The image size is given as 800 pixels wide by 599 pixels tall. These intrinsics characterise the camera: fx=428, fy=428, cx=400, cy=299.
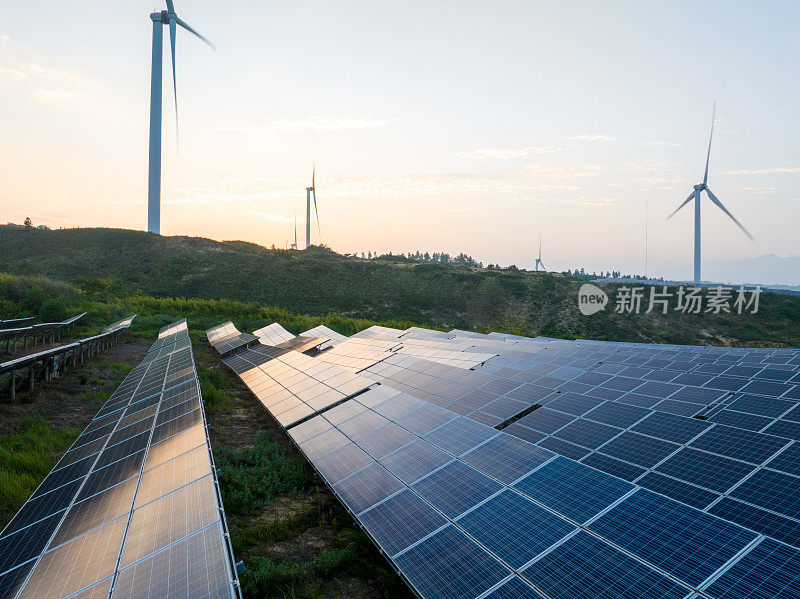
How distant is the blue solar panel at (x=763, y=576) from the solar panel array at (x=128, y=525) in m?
5.98

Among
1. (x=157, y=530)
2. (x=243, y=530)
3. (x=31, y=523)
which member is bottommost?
(x=243, y=530)

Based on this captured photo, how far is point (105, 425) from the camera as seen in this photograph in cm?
1305

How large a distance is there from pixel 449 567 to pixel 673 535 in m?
3.24

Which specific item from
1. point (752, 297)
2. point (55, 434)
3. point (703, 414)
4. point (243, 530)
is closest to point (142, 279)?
point (55, 434)

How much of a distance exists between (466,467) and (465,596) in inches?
121

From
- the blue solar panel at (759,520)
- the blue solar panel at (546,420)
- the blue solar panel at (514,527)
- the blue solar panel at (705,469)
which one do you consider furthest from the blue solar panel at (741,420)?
the blue solar panel at (514,527)

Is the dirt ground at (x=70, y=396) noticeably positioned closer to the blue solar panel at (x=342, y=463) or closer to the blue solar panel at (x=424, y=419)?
the blue solar panel at (x=342, y=463)

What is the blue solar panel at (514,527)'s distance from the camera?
6.44m

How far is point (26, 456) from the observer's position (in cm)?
1252

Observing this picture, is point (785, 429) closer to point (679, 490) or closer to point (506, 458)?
point (679, 490)

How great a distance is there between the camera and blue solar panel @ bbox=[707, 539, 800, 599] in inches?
197

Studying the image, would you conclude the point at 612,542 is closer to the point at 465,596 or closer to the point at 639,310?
the point at 465,596

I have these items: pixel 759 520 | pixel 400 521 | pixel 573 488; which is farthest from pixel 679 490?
pixel 400 521

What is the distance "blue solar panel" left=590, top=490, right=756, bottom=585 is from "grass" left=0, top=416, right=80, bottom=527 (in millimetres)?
12689
